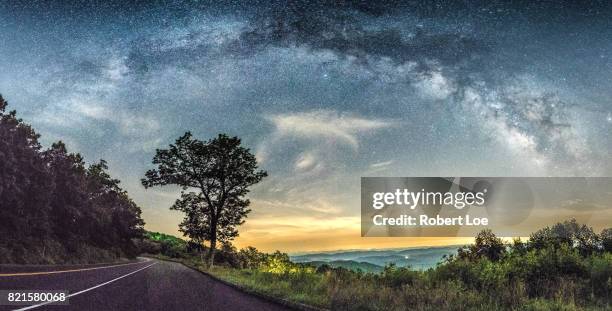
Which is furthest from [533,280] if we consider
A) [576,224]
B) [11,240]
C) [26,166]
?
[576,224]

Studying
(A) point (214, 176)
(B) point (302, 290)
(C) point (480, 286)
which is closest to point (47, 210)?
(A) point (214, 176)

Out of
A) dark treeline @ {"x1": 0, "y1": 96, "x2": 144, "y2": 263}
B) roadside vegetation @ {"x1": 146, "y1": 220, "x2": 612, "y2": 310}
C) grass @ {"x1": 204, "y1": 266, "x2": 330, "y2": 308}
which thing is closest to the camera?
roadside vegetation @ {"x1": 146, "y1": 220, "x2": 612, "y2": 310}

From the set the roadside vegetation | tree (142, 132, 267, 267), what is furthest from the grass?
tree (142, 132, 267, 267)

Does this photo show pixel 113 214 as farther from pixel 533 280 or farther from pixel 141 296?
pixel 533 280

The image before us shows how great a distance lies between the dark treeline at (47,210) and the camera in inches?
1560

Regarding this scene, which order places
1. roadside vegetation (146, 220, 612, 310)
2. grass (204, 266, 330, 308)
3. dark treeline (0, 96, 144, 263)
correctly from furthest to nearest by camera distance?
dark treeline (0, 96, 144, 263)
grass (204, 266, 330, 308)
roadside vegetation (146, 220, 612, 310)

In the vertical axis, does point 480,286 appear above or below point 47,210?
below

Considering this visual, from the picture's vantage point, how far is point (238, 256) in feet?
255

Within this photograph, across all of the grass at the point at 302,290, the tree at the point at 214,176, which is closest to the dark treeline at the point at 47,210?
the tree at the point at 214,176

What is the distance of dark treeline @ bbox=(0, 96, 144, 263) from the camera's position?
130 ft

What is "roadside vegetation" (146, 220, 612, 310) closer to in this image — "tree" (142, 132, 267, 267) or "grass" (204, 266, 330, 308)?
"grass" (204, 266, 330, 308)

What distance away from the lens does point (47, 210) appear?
49.9 meters

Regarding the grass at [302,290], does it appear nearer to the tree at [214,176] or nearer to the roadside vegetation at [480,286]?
the roadside vegetation at [480,286]

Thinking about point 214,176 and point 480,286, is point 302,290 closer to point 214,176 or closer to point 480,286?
point 480,286
